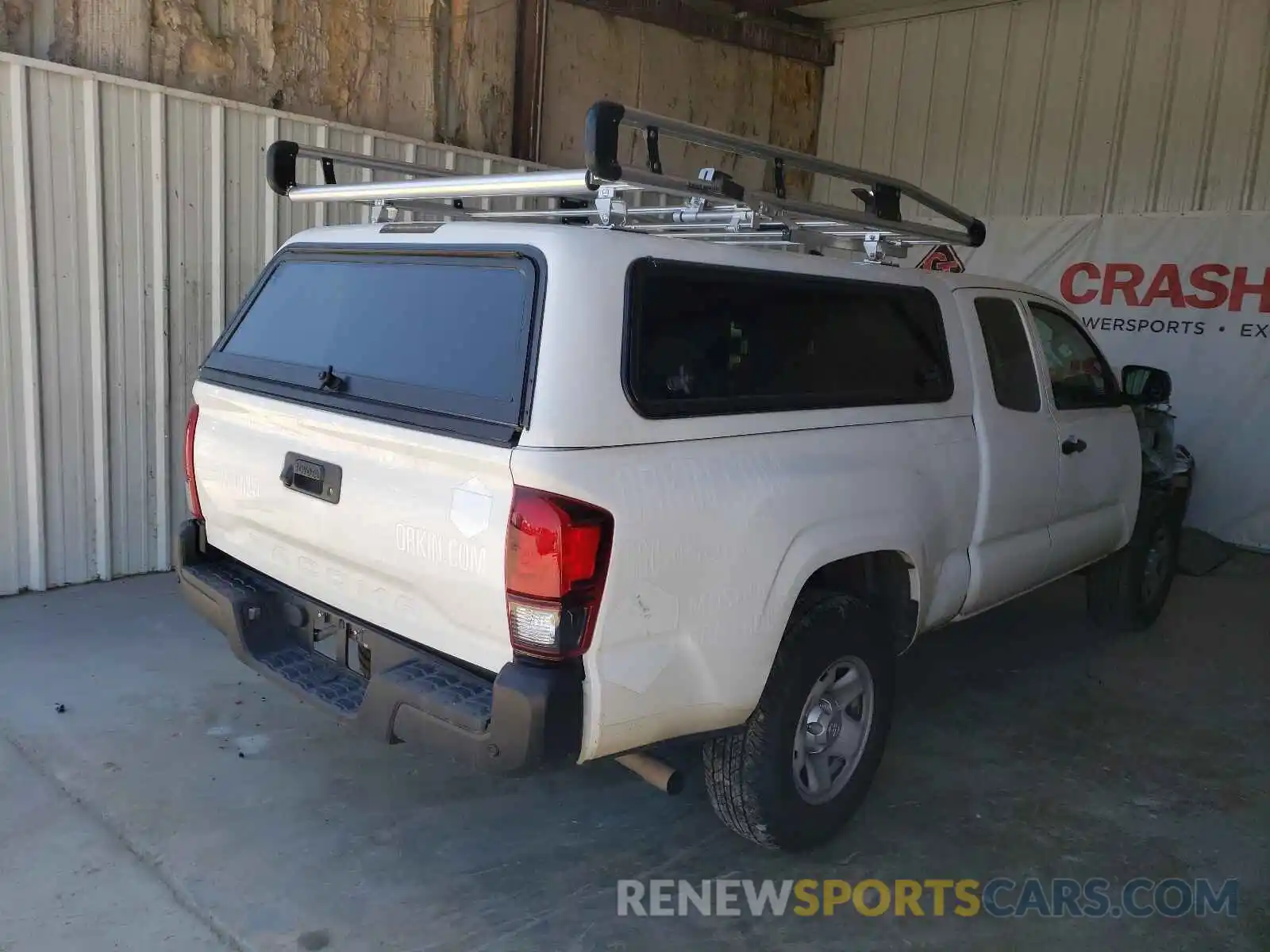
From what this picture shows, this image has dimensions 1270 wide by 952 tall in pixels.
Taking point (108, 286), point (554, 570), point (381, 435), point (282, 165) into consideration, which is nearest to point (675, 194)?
point (381, 435)


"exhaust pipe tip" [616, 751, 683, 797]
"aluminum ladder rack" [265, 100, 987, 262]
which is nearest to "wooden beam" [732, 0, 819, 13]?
"aluminum ladder rack" [265, 100, 987, 262]

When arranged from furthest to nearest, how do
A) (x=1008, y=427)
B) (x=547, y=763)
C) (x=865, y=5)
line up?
(x=865, y=5) < (x=1008, y=427) < (x=547, y=763)

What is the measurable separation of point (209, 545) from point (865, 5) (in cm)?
835

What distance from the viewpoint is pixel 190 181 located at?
217 inches

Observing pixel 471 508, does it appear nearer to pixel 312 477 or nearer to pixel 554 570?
pixel 554 570

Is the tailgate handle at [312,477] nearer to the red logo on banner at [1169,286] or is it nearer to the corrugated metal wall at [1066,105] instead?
the red logo on banner at [1169,286]

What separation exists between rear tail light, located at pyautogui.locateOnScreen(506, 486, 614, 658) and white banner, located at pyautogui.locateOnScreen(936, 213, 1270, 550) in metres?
7.42

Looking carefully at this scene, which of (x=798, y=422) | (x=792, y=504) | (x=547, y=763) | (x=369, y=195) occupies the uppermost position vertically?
(x=369, y=195)

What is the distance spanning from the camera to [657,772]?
285cm

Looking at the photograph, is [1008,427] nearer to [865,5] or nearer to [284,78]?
[284,78]

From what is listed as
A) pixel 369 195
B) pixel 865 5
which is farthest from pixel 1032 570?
pixel 865 5

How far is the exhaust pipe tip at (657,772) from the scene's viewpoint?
111 inches

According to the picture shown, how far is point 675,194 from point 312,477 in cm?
134

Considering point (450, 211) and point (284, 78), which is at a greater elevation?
point (284, 78)
